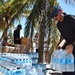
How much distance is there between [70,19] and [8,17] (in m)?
17.2

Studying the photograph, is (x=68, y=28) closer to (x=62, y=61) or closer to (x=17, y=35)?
(x=62, y=61)

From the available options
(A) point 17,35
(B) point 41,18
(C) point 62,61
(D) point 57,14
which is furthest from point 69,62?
(A) point 17,35

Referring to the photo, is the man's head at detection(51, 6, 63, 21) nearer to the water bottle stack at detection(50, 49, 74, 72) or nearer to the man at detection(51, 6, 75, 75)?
the man at detection(51, 6, 75, 75)

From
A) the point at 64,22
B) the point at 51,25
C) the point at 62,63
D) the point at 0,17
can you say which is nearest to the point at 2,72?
the point at 62,63

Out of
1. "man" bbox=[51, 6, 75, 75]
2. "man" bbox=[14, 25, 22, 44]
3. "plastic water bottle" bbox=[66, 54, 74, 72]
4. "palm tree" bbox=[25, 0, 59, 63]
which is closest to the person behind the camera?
"man" bbox=[51, 6, 75, 75]

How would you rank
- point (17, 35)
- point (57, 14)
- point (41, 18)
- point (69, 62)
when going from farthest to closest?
point (17, 35) → point (41, 18) → point (69, 62) → point (57, 14)

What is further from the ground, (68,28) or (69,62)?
(68,28)

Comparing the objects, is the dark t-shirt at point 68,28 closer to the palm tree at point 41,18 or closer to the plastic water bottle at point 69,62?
the plastic water bottle at point 69,62

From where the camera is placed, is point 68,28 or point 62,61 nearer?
point 68,28

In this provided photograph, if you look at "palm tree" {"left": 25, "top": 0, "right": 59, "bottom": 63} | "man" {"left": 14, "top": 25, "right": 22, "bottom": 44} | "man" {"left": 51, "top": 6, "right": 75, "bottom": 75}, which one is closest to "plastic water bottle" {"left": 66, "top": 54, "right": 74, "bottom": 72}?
"man" {"left": 51, "top": 6, "right": 75, "bottom": 75}

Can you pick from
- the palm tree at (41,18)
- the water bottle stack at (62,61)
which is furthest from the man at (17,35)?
the water bottle stack at (62,61)

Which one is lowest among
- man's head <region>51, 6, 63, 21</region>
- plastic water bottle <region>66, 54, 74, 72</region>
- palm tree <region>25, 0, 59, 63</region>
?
plastic water bottle <region>66, 54, 74, 72</region>

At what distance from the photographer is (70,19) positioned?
3949 millimetres

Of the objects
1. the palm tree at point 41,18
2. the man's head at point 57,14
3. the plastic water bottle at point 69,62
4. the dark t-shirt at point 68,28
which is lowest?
the plastic water bottle at point 69,62
